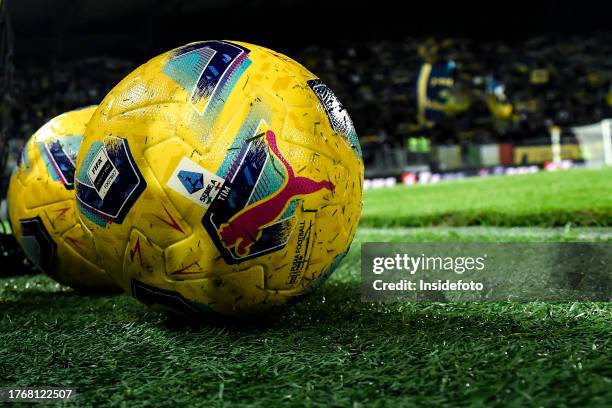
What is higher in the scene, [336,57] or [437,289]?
[336,57]

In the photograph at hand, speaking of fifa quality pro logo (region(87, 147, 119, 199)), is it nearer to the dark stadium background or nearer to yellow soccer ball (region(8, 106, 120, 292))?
yellow soccer ball (region(8, 106, 120, 292))

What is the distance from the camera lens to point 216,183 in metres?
1.57

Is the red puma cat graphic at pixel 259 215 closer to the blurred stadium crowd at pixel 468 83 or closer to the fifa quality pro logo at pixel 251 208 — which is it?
the fifa quality pro logo at pixel 251 208

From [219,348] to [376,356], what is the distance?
0.39m

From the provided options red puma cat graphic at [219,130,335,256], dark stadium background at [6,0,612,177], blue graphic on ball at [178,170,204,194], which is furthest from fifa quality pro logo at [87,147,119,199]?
dark stadium background at [6,0,612,177]

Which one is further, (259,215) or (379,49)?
(379,49)

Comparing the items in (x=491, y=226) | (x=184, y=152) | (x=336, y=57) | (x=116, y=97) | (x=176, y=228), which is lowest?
(x=491, y=226)

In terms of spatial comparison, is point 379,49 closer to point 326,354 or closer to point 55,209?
point 55,209

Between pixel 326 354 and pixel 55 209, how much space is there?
4.45 feet

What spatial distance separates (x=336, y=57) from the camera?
19.1 m

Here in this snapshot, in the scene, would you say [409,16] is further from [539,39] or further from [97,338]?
[97,338]

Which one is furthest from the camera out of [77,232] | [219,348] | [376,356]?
[77,232]

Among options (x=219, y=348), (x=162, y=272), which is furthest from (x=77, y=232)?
(x=219, y=348)

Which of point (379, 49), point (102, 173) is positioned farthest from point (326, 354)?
point (379, 49)
